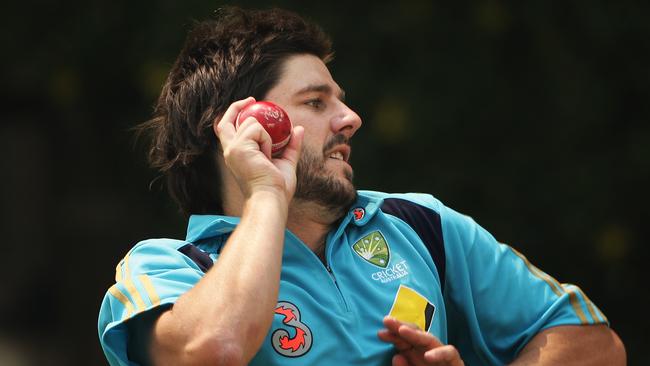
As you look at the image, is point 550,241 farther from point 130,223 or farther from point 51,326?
point 51,326

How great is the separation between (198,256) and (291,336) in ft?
1.23

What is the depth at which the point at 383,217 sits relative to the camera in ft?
12.0

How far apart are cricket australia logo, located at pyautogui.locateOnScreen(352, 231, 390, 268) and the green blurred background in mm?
2980

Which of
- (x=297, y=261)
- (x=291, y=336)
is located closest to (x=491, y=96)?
(x=297, y=261)

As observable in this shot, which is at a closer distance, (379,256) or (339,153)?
(379,256)

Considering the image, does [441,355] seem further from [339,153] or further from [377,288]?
[339,153]

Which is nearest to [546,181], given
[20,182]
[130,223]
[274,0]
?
[274,0]

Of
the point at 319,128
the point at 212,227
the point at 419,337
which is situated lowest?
the point at 419,337

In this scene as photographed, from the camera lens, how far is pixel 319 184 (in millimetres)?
3586

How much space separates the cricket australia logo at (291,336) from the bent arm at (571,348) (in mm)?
675

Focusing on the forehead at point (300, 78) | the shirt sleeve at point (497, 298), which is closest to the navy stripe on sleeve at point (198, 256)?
the forehead at point (300, 78)

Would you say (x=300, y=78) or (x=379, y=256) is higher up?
(x=300, y=78)

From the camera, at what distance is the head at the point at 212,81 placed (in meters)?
3.71

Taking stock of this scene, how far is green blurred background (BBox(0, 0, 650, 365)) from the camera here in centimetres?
653
